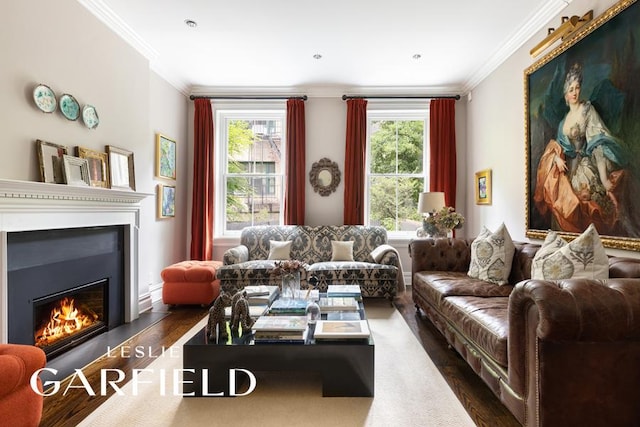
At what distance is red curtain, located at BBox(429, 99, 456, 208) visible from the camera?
5.06 m

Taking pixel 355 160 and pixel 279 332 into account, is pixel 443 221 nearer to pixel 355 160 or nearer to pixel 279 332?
pixel 355 160

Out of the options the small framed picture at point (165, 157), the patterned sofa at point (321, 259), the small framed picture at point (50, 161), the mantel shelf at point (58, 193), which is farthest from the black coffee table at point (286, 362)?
the small framed picture at point (165, 157)

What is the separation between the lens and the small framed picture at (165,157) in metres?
4.34

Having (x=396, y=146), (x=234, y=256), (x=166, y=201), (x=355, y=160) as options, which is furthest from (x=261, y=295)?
(x=396, y=146)

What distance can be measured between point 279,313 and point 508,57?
3.72 metres

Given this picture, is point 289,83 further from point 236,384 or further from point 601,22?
point 236,384

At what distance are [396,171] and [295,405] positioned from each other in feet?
13.4

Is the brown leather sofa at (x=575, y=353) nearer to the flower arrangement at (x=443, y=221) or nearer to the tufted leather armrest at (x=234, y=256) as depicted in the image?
the flower arrangement at (x=443, y=221)

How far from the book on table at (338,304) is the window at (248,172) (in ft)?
8.98

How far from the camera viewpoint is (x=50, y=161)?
8.48 ft

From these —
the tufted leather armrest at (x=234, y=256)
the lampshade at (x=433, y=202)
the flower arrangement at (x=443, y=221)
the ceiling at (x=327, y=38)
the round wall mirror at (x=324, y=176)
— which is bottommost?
the tufted leather armrest at (x=234, y=256)

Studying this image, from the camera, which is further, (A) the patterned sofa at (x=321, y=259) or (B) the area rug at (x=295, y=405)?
(A) the patterned sofa at (x=321, y=259)

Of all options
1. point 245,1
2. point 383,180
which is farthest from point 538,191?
point 245,1

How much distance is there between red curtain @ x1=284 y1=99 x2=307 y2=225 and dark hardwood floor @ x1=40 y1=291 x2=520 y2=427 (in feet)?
6.35
